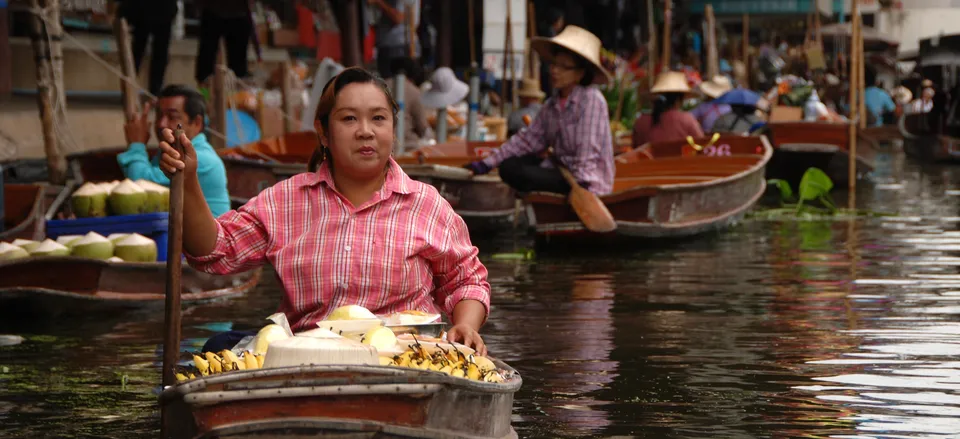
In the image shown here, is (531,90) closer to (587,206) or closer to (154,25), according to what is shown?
(587,206)

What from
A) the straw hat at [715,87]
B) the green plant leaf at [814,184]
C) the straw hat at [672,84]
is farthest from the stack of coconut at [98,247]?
the straw hat at [715,87]

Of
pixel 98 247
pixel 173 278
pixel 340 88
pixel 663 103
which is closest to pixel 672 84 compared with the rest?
pixel 663 103

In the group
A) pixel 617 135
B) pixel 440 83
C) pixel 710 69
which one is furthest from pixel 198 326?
pixel 710 69

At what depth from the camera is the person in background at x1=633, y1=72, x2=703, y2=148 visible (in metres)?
16.5

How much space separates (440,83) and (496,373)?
43.7ft

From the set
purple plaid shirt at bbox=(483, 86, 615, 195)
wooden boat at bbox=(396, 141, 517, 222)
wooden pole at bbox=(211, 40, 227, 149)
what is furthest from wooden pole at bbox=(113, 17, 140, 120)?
purple plaid shirt at bbox=(483, 86, 615, 195)

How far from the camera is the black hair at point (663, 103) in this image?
17.0 m

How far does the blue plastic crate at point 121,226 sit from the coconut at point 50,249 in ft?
1.24

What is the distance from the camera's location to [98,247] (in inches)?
339

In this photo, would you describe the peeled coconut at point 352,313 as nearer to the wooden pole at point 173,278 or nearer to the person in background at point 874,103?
the wooden pole at point 173,278

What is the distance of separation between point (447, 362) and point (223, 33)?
987 cm

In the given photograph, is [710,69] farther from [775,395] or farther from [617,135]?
[775,395]

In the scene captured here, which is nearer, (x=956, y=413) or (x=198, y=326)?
(x=956, y=413)

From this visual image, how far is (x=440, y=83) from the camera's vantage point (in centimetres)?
1717
